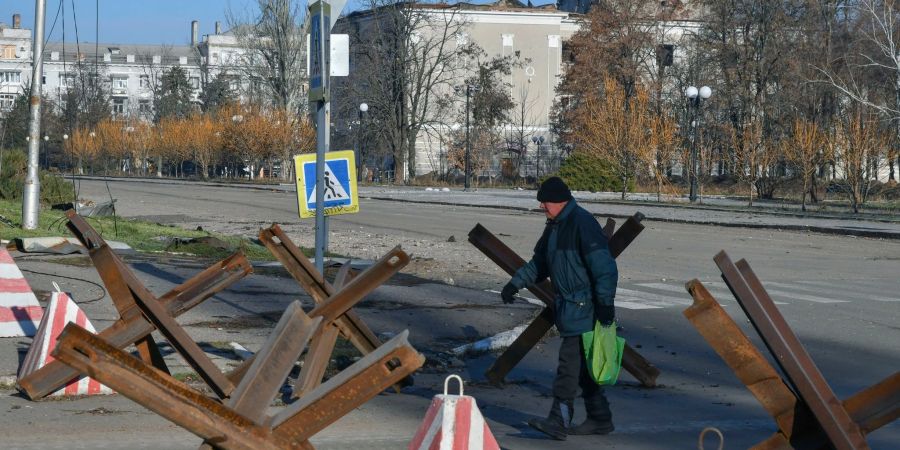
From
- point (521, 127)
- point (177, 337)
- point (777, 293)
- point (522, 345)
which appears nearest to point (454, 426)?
point (177, 337)

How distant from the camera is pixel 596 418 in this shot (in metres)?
7.43

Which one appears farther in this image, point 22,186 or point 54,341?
A: point 22,186

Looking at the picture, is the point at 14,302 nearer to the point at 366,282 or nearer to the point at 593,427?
the point at 366,282

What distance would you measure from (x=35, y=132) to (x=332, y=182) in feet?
37.9

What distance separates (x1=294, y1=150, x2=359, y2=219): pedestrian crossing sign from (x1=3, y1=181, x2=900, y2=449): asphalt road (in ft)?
5.83

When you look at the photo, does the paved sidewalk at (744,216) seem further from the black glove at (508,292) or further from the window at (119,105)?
the window at (119,105)

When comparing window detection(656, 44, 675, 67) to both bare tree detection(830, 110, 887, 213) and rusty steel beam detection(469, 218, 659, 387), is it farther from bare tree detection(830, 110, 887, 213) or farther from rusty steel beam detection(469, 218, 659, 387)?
rusty steel beam detection(469, 218, 659, 387)

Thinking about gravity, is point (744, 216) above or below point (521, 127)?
below

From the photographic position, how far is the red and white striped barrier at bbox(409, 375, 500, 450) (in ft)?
13.4

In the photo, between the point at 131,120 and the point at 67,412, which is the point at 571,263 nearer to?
the point at 67,412

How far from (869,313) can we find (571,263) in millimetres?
7809

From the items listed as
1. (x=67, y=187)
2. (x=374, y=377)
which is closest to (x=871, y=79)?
(x=67, y=187)

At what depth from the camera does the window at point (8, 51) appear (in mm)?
145538

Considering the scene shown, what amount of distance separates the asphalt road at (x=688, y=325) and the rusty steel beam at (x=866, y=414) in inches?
107
